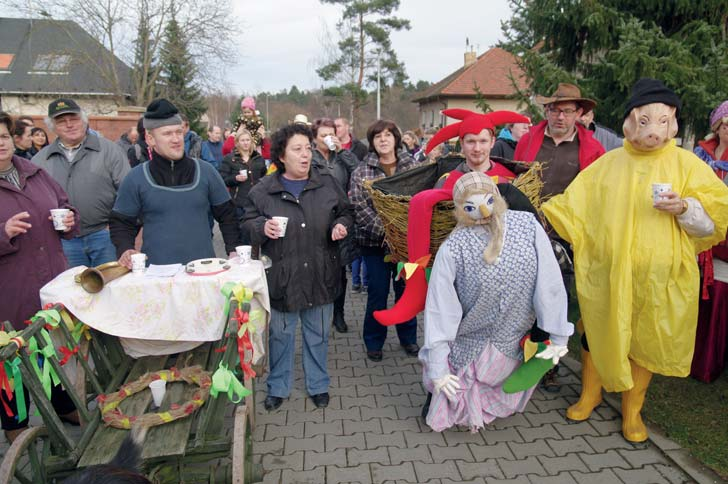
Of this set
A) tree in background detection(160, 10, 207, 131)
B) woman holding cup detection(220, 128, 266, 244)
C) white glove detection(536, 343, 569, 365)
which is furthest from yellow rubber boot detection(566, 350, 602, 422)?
tree in background detection(160, 10, 207, 131)

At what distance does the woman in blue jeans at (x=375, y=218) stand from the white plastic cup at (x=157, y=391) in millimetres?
1995

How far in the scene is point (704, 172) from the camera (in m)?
3.18

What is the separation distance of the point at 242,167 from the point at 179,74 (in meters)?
22.2

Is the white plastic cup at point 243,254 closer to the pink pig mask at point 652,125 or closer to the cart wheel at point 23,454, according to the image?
the cart wheel at point 23,454

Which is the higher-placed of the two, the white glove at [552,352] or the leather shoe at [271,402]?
the white glove at [552,352]

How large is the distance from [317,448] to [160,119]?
2404 millimetres

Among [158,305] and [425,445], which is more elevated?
[158,305]

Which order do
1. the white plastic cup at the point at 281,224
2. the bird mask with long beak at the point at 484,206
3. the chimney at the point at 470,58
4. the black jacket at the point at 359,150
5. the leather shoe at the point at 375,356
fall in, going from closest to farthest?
the bird mask with long beak at the point at 484,206
the white plastic cup at the point at 281,224
the leather shoe at the point at 375,356
the black jacket at the point at 359,150
the chimney at the point at 470,58

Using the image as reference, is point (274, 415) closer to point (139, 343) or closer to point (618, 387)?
point (139, 343)

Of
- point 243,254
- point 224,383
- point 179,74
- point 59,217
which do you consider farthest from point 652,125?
point 179,74

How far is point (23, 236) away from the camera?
3.36 metres

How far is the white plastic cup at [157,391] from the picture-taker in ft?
10.2

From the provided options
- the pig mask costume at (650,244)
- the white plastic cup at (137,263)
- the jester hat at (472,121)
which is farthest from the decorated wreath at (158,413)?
the pig mask costume at (650,244)

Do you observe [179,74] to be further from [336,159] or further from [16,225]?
[16,225]
